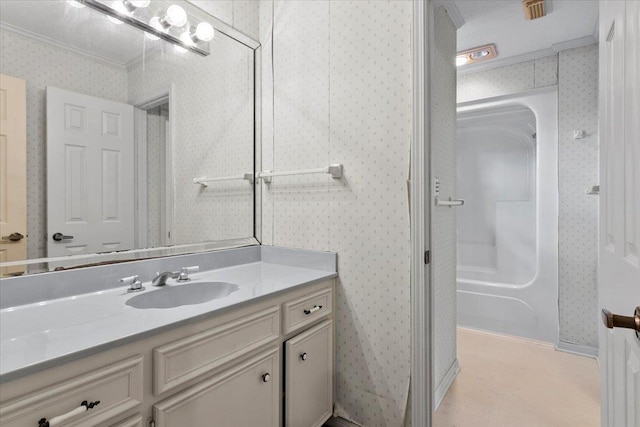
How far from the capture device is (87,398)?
0.78m

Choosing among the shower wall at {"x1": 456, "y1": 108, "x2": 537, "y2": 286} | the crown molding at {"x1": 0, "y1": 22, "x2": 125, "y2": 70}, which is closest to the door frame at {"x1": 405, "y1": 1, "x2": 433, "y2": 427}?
the crown molding at {"x1": 0, "y1": 22, "x2": 125, "y2": 70}

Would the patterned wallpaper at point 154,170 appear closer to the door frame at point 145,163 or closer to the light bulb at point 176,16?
the door frame at point 145,163

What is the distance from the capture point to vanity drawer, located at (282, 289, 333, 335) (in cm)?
138

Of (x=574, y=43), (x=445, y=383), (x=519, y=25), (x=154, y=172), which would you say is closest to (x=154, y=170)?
(x=154, y=172)

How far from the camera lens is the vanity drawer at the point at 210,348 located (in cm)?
94

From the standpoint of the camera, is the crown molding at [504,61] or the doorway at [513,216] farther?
the crown molding at [504,61]

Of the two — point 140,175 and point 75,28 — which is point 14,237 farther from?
point 75,28

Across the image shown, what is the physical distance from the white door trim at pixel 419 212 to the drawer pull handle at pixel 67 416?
3.86ft

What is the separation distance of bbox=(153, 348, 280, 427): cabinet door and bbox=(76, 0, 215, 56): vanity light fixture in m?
1.47

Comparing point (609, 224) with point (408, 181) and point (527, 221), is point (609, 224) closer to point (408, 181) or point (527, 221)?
point (408, 181)

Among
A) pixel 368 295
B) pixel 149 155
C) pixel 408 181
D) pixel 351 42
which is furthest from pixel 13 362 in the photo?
pixel 351 42

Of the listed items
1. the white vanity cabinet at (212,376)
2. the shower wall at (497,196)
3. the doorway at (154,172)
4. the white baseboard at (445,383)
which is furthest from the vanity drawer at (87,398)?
the shower wall at (497,196)

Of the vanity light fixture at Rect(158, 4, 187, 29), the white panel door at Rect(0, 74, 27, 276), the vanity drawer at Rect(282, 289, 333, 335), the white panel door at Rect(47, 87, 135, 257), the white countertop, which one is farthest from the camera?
the vanity light fixture at Rect(158, 4, 187, 29)

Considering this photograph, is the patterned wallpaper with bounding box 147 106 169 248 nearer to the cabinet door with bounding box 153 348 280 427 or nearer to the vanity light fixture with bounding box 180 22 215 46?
the vanity light fixture with bounding box 180 22 215 46
